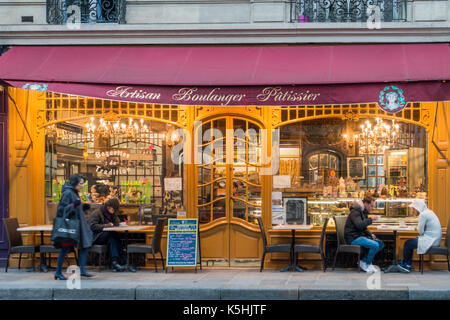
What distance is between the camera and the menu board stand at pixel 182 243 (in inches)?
472

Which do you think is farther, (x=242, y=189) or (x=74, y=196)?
(x=242, y=189)

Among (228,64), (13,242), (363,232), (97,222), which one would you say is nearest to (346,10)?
(228,64)

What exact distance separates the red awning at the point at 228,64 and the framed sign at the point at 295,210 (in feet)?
8.17

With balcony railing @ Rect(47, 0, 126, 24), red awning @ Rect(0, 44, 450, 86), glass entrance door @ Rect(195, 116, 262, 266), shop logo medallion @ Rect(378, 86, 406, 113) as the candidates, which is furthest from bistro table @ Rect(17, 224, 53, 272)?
shop logo medallion @ Rect(378, 86, 406, 113)

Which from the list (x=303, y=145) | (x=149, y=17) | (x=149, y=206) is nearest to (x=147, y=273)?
(x=149, y=206)

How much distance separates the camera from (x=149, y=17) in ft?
42.2

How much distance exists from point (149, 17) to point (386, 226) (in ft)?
18.9

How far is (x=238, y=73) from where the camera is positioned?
11.8 m

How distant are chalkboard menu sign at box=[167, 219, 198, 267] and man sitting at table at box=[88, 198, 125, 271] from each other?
947 millimetres

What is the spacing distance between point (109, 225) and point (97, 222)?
233 millimetres

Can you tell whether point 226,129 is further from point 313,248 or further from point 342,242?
Result: point 342,242

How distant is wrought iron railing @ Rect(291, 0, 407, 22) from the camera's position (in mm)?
12555

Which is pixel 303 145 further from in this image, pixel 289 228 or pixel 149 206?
pixel 149 206

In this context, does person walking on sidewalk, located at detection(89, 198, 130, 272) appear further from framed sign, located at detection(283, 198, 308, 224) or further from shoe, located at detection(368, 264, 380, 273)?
shoe, located at detection(368, 264, 380, 273)
